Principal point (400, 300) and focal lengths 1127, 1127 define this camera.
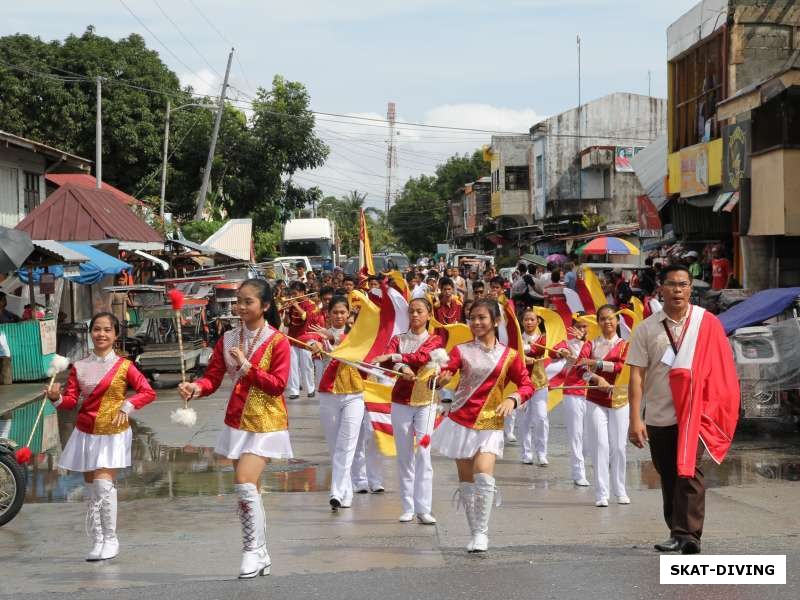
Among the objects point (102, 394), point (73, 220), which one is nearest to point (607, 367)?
point (102, 394)

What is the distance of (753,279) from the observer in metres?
21.9

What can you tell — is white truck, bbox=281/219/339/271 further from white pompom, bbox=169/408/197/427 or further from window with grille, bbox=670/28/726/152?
white pompom, bbox=169/408/197/427

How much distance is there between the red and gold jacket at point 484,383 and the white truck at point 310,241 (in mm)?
41335

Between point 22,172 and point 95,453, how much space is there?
22285 millimetres

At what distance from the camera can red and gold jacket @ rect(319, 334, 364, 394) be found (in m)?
9.37

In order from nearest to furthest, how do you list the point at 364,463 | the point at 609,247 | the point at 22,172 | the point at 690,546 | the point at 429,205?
1. the point at 690,546
2. the point at 364,463
3. the point at 22,172
4. the point at 609,247
5. the point at 429,205

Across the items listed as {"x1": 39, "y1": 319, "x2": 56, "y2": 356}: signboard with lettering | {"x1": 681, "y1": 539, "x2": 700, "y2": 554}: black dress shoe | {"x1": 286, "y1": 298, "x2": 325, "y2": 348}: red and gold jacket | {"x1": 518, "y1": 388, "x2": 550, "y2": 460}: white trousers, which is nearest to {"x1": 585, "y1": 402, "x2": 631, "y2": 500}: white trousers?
{"x1": 518, "y1": 388, "x2": 550, "y2": 460}: white trousers

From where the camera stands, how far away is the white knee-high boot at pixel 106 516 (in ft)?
23.8

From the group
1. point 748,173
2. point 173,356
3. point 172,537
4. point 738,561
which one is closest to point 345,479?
point 172,537

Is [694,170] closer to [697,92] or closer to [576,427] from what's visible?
[697,92]

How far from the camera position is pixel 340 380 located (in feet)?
30.8

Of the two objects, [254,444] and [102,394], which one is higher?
[102,394]

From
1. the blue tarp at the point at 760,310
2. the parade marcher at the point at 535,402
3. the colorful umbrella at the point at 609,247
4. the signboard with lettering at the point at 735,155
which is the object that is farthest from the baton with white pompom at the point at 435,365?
the colorful umbrella at the point at 609,247

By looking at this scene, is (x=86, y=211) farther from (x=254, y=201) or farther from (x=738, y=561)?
(x=738, y=561)
